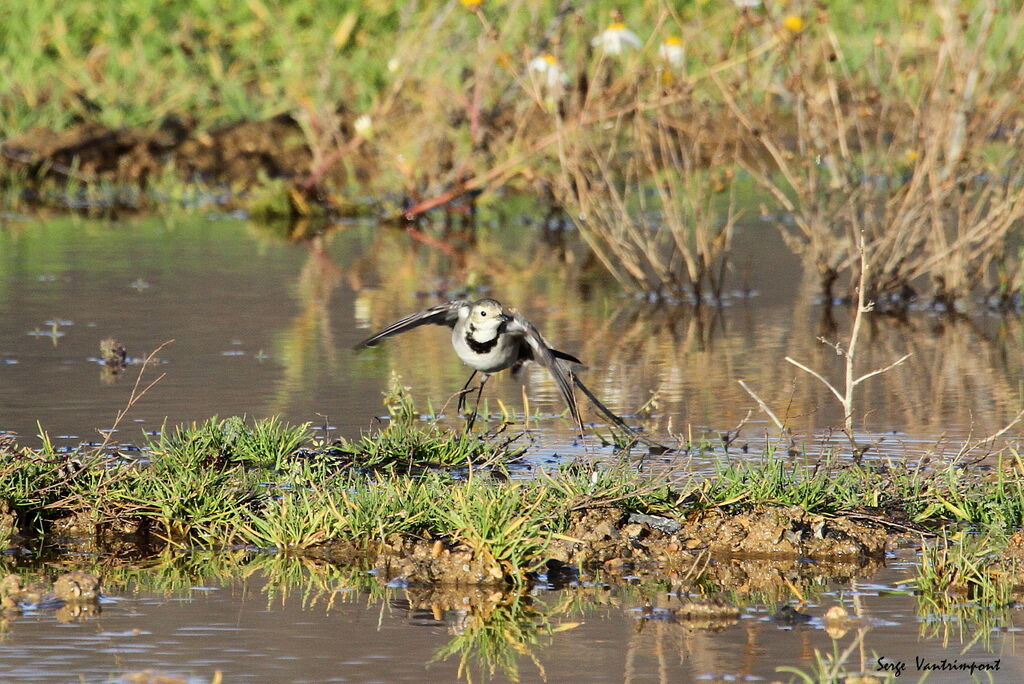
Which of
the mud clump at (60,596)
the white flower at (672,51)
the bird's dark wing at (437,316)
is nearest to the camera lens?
the mud clump at (60,596)

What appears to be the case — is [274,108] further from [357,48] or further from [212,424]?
[212,424]

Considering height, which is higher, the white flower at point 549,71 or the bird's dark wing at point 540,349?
the white flower at point 549,71

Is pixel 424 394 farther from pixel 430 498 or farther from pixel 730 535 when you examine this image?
pixel 730 535

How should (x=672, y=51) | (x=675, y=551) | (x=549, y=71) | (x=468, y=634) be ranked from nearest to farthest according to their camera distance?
(x=468, y=634)
(x=675, y=551)
(x=549, y=71)
(x=672, y=51)

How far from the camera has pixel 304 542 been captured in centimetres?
600

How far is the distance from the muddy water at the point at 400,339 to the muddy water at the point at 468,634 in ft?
5.73

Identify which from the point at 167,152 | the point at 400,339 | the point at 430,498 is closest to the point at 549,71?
the point at 400,339

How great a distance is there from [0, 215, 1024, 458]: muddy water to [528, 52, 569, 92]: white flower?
1.41 meters

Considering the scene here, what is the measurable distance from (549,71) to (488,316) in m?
6.06

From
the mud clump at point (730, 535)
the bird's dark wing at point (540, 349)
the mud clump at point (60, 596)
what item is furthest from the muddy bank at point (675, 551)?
the mud clump at point (60, 596)

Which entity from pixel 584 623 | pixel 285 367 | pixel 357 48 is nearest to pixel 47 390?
pixel 285 367

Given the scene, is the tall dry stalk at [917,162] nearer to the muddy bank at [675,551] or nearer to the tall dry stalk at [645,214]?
the tall dry stalk at [645,214]

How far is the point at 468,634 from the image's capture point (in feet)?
17.0

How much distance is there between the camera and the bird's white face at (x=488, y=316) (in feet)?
22.1
